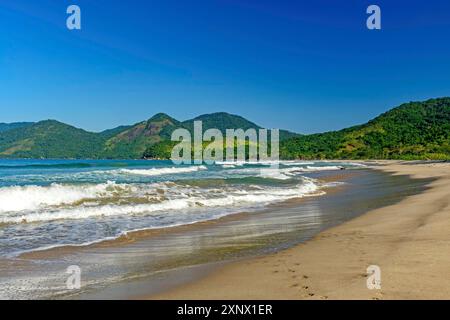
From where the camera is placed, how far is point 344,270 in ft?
21.3

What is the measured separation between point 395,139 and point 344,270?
160 meters

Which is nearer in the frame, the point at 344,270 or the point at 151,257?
the point at 344,270

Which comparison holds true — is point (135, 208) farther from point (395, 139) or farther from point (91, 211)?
point (395, 139)

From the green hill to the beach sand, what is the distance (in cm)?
11180

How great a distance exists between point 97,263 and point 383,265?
209 inches

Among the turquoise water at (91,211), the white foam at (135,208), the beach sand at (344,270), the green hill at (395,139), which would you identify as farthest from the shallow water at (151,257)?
the green hill at (395,139)

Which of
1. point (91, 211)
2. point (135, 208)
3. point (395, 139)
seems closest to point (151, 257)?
point (91, 211)

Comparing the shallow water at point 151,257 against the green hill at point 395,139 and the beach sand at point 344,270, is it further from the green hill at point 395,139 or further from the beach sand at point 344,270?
the green hill at point 395,139

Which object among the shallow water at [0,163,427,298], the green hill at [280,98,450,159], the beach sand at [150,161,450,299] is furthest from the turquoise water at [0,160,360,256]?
the green hill at [280,98,450,159]

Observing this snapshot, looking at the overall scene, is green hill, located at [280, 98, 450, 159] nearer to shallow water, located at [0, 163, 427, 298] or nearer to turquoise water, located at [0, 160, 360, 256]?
turquoise water, located at [0, 160, 360, 256]

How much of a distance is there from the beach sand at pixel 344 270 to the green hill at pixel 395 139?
111798 millimetres

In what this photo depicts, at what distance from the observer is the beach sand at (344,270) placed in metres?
5.36

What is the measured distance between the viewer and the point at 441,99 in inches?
7436
